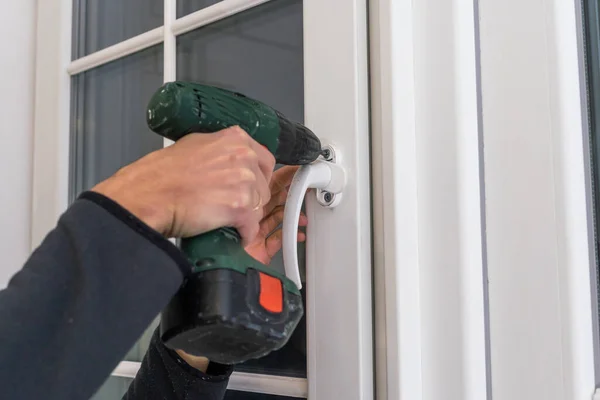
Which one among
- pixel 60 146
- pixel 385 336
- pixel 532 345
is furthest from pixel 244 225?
pixel 60 146

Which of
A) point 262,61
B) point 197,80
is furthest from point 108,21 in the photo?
point 262,61

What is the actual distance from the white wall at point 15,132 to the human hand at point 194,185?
2.29ft

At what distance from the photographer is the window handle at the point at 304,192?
24.0 inches

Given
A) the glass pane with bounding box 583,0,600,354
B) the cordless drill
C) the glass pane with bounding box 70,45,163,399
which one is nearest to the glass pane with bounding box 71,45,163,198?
the glass pane with bounding box 70,45,163,399

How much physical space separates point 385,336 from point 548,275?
165 millimetres

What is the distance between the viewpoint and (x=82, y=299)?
43 centimetres

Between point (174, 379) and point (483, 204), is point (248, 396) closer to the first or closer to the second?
point (174, 379)

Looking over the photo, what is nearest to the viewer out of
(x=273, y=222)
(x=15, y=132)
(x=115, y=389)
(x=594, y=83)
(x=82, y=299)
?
(x=82, y=299)

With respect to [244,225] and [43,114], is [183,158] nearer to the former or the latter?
[244,225]

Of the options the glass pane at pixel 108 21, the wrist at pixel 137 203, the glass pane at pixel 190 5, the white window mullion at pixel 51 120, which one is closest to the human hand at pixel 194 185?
the wrist at pixel 137 203

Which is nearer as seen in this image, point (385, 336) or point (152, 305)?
point (152, 305)

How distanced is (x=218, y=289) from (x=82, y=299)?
0.35 ft

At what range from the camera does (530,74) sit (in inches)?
23.1

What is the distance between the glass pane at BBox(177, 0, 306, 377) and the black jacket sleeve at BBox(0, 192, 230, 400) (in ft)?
0.92
